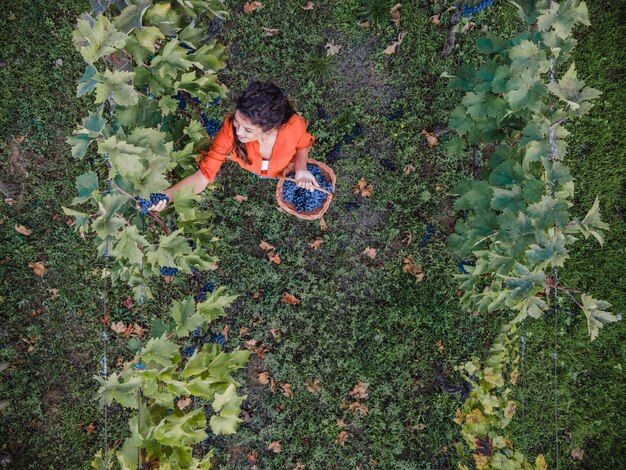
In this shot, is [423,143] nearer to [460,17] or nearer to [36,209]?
[460,17]

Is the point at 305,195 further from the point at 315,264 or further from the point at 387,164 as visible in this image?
the point at 387,164

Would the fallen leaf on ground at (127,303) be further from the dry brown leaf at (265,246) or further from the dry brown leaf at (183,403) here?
the dry brown leaf at (265,246)

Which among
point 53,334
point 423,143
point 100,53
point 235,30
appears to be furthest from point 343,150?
point 53,334

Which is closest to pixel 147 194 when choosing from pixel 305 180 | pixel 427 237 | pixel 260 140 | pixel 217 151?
pixel 217 151

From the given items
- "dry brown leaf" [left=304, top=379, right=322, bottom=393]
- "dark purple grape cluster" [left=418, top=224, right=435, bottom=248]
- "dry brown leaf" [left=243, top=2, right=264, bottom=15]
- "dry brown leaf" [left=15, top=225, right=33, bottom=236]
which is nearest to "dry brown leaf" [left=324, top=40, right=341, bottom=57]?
"dry brown leaf" [left=243, top=2, right=264, bottom=15]

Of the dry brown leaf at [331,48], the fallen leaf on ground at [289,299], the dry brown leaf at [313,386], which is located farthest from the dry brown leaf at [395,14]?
the dry brown leaf at [313,386]
